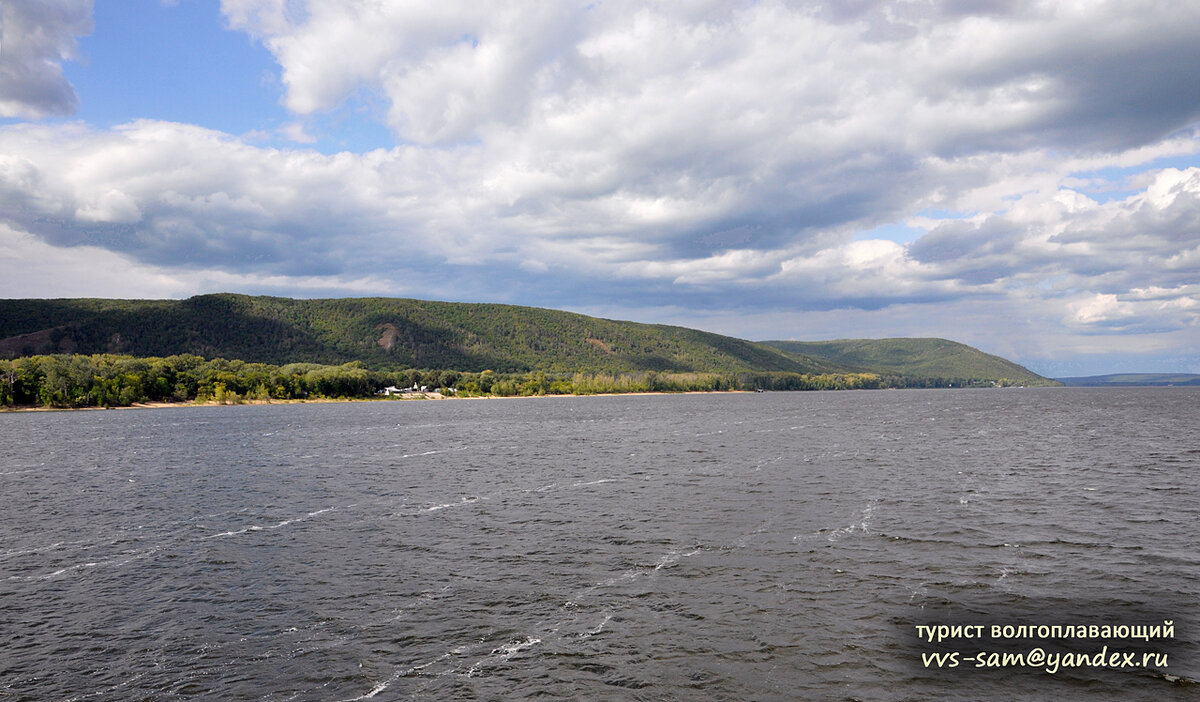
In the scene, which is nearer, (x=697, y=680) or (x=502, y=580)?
(x=697, y=680)

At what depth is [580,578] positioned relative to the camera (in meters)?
31.1

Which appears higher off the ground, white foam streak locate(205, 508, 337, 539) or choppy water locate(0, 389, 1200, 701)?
choppy water locate(0, 389, 1200, 701)

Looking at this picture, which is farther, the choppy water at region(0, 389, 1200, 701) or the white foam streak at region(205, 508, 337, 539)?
the white foam streak at region(205, 508, 337, 539)

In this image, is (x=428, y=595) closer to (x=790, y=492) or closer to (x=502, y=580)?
(x=502, y=580)

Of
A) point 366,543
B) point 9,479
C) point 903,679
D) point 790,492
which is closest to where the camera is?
point 903,679

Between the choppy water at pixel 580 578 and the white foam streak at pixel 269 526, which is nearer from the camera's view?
the choppy water at pixel 580 578

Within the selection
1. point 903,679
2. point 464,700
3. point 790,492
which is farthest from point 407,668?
point 790,492

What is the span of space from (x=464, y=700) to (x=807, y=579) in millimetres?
17158

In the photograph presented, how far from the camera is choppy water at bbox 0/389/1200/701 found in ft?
69.2

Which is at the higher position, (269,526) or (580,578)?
(580,578)

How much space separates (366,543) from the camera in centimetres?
3825

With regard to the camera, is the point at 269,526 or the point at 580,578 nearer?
the point at 580,578

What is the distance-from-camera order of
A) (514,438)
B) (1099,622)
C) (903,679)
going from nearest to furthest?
(903,679) < (1099,622) < (514,438)

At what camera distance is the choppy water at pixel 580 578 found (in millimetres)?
21094
